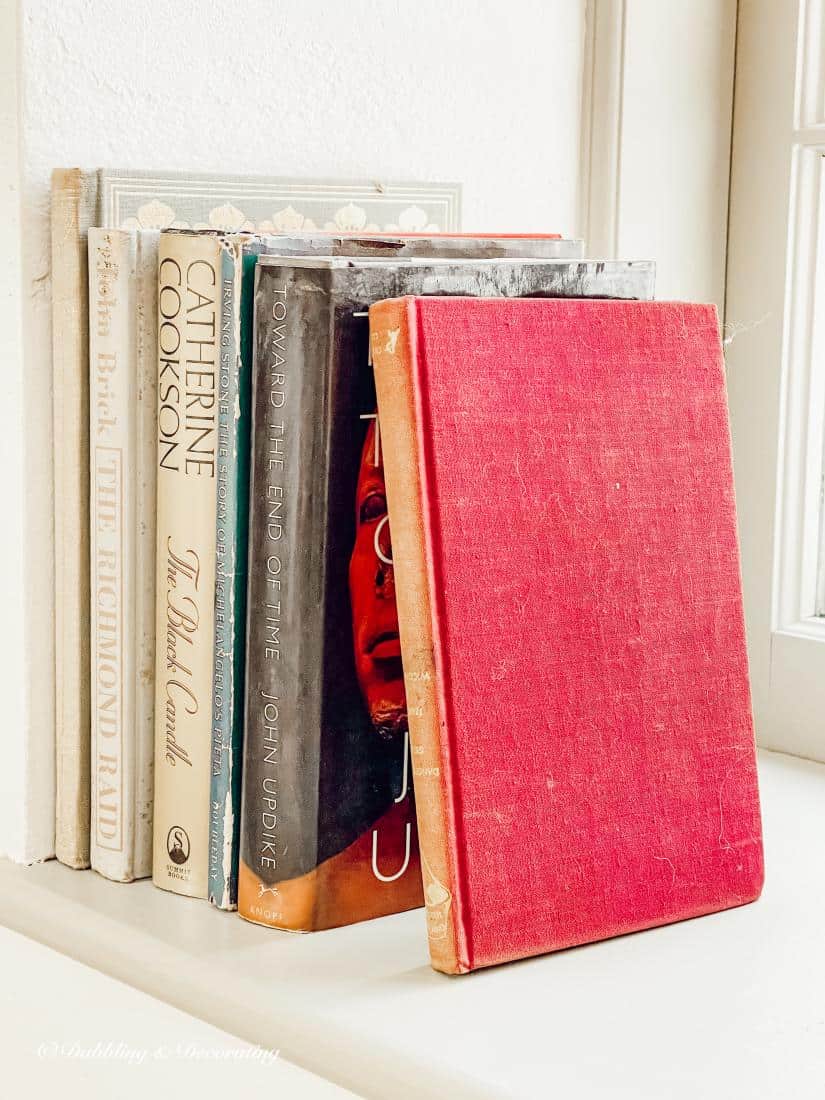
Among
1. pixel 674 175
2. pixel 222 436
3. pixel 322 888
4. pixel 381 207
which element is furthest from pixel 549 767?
pixel 674 175

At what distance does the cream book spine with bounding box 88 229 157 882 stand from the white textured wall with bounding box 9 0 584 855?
0.12 feet

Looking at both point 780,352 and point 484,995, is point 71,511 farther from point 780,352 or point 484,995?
point 780,352

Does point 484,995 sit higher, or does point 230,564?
point 230,564

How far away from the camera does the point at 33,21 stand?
0.72m

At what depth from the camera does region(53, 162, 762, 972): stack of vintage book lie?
647 mm

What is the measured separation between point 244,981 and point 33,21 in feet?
1.64

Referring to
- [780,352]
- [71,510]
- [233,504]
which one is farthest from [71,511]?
[780,352]

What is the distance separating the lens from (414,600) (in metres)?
0.64

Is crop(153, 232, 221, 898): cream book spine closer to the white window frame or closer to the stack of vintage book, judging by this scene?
the stack of vintage book

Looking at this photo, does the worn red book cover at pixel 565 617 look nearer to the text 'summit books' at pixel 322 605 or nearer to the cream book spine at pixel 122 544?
the text 'summit books' at pixel 322 605

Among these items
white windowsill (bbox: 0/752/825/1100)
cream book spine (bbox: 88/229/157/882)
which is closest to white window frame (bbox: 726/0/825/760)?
white windowsill (bbox: 0/752/825/1100)

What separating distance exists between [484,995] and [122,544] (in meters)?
0.30

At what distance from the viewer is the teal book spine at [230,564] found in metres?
0.69

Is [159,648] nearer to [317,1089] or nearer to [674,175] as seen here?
[317,1089]
